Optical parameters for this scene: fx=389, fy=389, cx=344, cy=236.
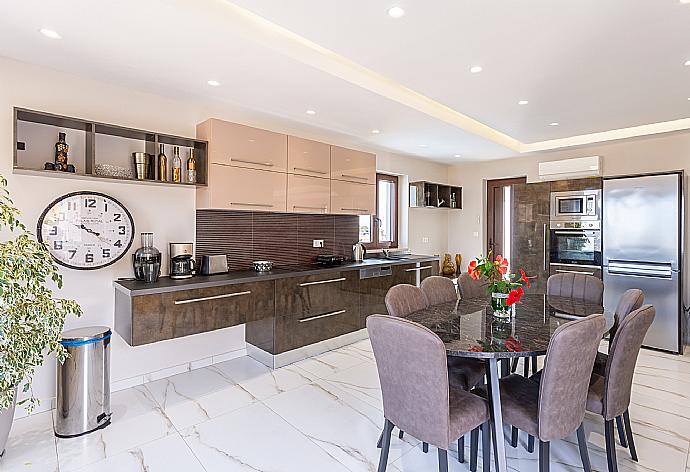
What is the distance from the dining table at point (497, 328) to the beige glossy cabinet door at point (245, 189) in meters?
1.85

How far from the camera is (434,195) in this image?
602 cm

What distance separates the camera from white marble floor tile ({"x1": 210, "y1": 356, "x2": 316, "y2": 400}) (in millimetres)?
3193

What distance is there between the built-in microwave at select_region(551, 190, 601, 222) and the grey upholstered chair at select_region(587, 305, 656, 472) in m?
2.90

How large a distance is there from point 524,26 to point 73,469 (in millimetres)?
3564

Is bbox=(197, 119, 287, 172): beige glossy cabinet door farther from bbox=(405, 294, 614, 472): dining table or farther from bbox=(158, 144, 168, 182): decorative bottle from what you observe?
bbox=(405, 294, 614, 472): dining table

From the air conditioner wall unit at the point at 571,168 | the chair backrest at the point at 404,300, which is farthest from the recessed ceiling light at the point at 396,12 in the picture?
the air conditioner wall unit at the point at 571,168

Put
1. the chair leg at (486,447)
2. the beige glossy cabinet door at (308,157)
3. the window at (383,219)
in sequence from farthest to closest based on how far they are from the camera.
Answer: the window at (383,219)
the beige glossy cabinet door at (308,157)
the chair leg at (486,447)

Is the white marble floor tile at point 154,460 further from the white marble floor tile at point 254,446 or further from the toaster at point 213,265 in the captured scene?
the toaster at point 213,265

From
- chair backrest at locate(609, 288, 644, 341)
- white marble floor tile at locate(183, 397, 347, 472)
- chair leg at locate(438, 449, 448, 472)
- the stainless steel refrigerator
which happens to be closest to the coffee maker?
white marble floor tile at locate(183, 397, 347, 472)

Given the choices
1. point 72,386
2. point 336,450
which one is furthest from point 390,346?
point 72,386

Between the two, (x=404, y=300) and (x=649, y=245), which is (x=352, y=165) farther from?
(x=649, y=245)

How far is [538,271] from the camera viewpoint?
5004 millimetres

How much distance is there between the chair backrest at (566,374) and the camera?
1.72 metres

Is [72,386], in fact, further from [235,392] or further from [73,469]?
[235,392]
